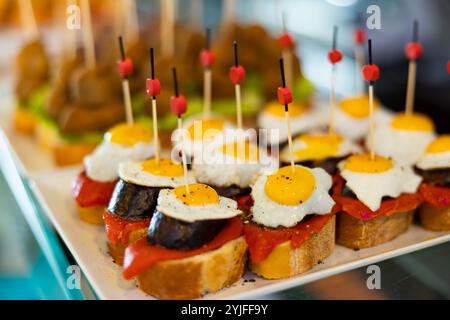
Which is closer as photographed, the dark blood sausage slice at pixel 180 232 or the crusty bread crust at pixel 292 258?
the dark blood sausage slice at pixel 180 232

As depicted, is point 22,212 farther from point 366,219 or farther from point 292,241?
point 366,219

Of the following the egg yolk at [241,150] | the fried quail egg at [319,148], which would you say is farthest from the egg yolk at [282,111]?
the egg yolk at [241,150]

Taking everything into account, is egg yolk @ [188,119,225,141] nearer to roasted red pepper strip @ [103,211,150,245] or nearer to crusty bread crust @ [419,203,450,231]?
roasted red pepper strip @ [103,211,150,245]

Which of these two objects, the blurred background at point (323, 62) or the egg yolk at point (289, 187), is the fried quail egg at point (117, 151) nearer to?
the blurred background at point (323, 62)

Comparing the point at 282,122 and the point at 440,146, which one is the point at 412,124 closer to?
the point at 440,146

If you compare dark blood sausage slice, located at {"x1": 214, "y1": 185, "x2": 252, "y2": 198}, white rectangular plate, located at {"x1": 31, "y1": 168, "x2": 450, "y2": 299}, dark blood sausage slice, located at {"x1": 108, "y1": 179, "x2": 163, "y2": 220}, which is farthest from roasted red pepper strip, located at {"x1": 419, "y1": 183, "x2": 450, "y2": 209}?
dark blood sausage slice, located at {"x1": 108, "y1": 179, "x2": 163, "y2": 220}

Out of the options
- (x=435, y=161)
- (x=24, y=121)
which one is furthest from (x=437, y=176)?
(x=24, y=121)

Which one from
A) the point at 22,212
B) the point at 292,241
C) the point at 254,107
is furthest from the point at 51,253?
the point at 254,107
